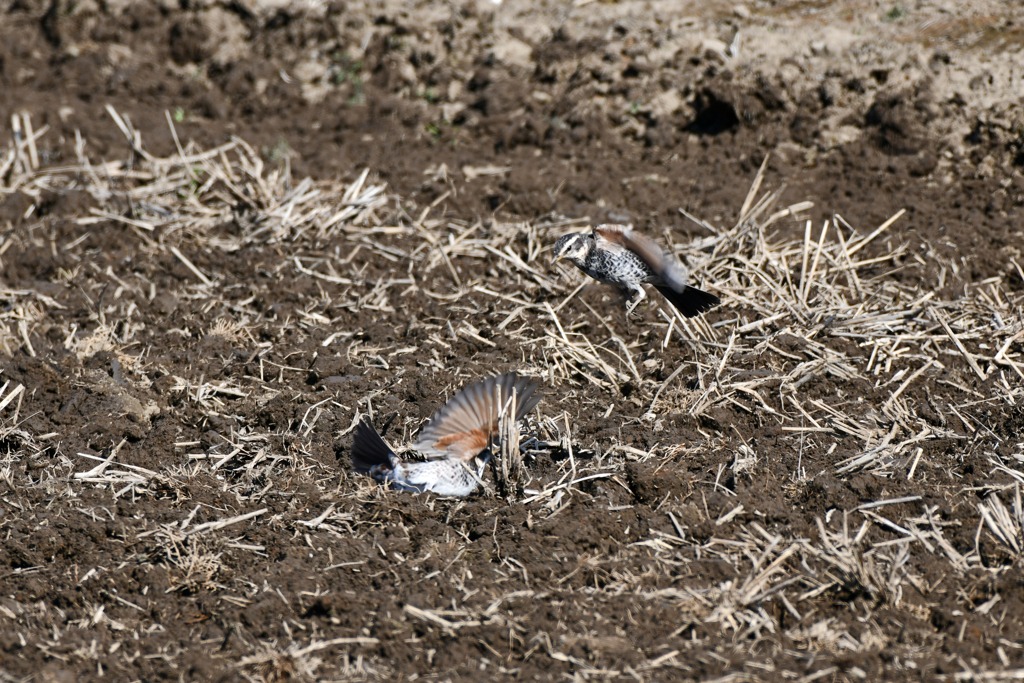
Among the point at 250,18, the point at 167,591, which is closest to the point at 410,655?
the point at 167,591

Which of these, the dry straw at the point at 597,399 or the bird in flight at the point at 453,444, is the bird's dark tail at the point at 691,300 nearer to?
the dry straw at the point at 597,399

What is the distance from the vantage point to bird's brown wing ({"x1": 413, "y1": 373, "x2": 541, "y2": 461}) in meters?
3.95

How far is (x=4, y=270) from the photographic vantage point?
5.58 m

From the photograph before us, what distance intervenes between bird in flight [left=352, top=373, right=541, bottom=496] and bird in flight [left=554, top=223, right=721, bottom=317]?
669 mm

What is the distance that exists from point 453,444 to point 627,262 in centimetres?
113

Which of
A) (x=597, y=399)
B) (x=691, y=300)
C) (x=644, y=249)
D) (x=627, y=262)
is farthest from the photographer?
(x=597, y=399)

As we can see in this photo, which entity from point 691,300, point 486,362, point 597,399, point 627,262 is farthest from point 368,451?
point 691,300

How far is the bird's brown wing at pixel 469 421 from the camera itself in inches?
155

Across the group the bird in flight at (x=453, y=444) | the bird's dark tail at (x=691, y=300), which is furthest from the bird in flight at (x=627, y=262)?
the bird in flight at (x=453, y=444)

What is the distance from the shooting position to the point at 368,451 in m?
3.89

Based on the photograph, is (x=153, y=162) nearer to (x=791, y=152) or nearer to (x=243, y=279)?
(x=243, y=279)

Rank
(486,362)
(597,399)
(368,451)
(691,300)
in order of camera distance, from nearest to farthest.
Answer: (368,451)
(691,300)
(597,399)
(486,362)

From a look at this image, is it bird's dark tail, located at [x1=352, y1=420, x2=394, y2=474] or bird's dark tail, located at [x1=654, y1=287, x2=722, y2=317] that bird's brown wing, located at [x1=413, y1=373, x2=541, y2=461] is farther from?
bird's dark tail, located at [x1=654, y1=287, x2=722, y2=317]

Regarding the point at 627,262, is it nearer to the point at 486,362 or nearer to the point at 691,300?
the point at 691,300
